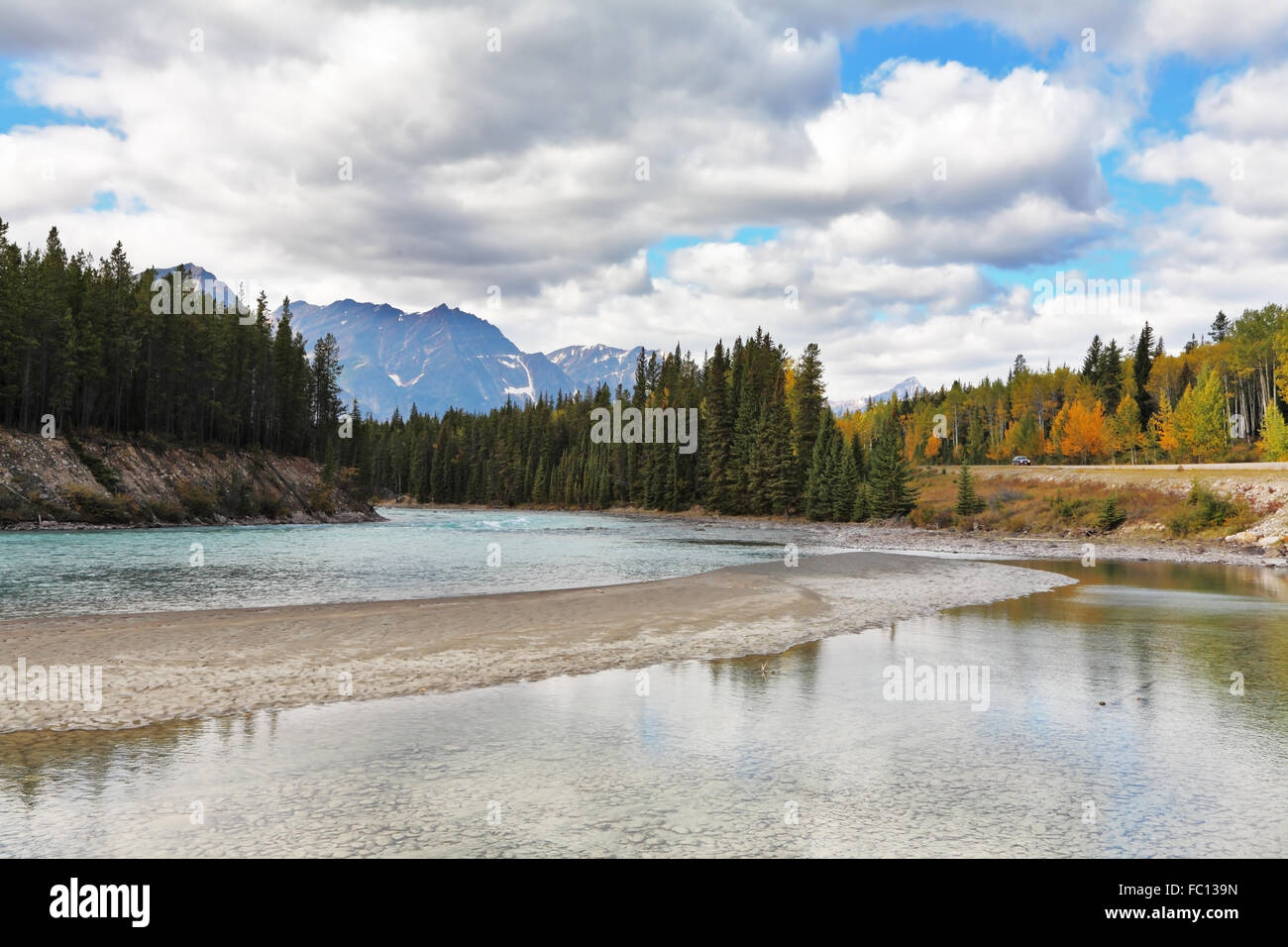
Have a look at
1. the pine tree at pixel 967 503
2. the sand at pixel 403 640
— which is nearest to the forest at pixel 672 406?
the pine tree at pixel 967 503

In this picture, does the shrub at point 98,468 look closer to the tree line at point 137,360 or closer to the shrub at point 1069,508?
the tree line at point 137,360

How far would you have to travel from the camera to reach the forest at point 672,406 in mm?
79938

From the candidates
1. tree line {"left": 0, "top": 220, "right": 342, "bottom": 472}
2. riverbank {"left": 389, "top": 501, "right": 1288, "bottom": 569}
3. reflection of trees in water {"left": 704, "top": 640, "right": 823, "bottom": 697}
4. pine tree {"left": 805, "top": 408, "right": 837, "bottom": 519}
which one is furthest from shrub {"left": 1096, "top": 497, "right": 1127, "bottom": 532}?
tree line {"left": 0, "top": 220, "right": 342, "bottom": 472}

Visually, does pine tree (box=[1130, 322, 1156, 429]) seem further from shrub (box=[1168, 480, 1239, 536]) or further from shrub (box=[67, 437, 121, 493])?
shrub (box=[67, 437, 121, 493])

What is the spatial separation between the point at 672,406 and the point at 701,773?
13826 centimetres

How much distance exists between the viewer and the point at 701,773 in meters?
9.78

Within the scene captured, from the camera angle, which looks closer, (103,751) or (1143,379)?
(103,751)

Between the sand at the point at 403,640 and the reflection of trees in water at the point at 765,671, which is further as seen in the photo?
the reflection of trees in water at the point at 765,671

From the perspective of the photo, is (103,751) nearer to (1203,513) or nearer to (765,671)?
(765,671)

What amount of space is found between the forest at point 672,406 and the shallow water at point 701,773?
263 feet

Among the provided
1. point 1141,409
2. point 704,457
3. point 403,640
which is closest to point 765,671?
point 403,640
